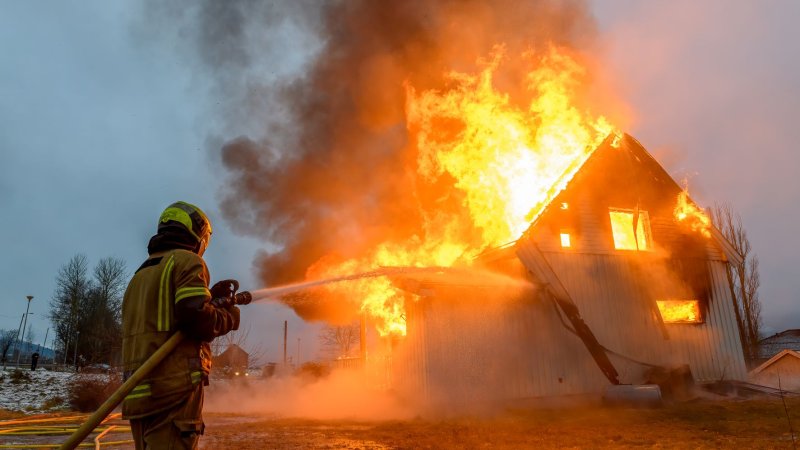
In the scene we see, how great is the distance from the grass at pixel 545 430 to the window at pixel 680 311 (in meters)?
3.51

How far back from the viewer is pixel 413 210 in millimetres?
20719

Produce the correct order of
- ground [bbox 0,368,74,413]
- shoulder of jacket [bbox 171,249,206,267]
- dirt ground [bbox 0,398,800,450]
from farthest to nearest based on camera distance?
1. ground [bbox 0,368,74,413]
2. dirt ground [bbox 0,398,800,450]
3. shoulder of jacket [bbox 171,249,206,267]

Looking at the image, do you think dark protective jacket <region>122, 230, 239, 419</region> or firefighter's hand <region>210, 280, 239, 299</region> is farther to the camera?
firefighter's hand <region>210, 280, 239, 299</region>

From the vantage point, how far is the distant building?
37.7 m

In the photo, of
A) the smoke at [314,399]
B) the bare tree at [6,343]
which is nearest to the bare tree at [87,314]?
the bare tree at [6,343]

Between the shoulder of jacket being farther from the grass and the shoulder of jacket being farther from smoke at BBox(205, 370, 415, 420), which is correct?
smoke at BBox(205, 370, 415, 420)

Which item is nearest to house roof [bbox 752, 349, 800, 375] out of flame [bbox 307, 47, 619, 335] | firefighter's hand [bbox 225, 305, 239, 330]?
flame [bbox 307, 47, 619, 335]

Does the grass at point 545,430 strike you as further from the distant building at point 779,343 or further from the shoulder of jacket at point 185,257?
the distant building at point 779,343

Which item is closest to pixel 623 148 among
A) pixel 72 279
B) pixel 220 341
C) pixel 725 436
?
pixel 725 436

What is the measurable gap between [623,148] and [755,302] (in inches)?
1069

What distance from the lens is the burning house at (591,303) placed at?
507 inches

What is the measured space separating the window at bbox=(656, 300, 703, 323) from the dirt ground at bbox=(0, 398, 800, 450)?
3.44 metres

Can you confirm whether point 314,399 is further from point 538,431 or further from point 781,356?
point 781,356

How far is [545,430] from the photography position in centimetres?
940
